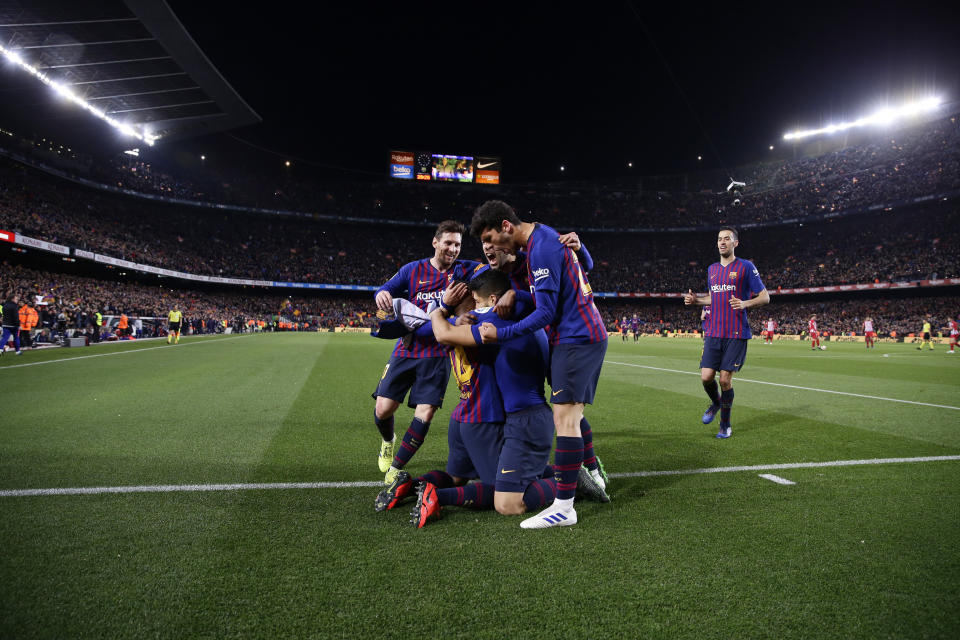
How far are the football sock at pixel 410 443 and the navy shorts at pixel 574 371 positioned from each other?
1183 millimetres

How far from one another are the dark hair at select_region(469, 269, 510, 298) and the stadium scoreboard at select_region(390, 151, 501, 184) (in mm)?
57669

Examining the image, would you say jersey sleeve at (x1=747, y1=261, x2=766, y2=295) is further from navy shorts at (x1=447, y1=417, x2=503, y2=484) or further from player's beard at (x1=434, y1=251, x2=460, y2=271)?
navy shorts at (x1=447, y1=417, x2=503, y2=484)

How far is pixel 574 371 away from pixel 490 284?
78 centimetres

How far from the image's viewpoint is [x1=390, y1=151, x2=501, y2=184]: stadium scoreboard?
58203 mm

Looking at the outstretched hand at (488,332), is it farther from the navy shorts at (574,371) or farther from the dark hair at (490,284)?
the navy shorts at (574,371)

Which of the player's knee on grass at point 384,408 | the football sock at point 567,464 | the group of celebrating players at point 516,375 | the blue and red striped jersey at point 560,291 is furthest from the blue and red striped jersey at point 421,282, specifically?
the football sock at point 567,464

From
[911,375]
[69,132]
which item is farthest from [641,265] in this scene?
[69,132]

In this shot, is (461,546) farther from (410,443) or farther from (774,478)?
(774,478)

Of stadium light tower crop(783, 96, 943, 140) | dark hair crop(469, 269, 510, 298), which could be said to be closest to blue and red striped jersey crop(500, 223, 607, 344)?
dark hair crop(469, 269, 510, 298)

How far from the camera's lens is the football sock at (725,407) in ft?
18.7

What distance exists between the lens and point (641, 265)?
6184 centimetres

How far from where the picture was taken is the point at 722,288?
6414mm

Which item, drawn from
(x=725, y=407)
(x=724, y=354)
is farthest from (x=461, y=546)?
(x=724, y=354)

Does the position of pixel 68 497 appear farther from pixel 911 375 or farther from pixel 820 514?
pixel 911 375
